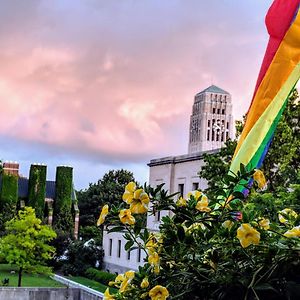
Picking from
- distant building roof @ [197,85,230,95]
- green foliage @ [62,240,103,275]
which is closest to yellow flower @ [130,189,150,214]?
green foliage @ [62,240,103,275]

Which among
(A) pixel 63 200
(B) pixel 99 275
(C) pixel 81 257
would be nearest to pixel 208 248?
(B) pixel 99 275

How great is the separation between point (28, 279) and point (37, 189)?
23.2 meters

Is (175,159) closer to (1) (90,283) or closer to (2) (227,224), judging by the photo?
(1) (90,283)

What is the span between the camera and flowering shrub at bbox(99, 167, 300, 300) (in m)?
2.37

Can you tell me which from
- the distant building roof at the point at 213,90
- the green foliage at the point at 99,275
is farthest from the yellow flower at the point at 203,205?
the distant building roof at the point at 213,90

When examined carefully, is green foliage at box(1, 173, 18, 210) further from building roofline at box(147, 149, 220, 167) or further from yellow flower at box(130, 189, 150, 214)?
yellow flower at box(130, 189, 150, 214)

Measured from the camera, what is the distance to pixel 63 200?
58125mm

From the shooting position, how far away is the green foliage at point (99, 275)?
114 ft

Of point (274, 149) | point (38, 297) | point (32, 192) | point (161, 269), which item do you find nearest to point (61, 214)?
point (32, 192)

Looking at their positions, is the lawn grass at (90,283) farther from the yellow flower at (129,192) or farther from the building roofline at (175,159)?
the yellow flower at (129,192)

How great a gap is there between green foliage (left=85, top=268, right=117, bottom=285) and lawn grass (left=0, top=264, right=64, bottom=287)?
3.09 metres

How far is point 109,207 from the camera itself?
9.39ft

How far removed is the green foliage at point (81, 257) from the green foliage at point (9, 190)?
14.2 metres

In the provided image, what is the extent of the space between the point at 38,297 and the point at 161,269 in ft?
81.6
